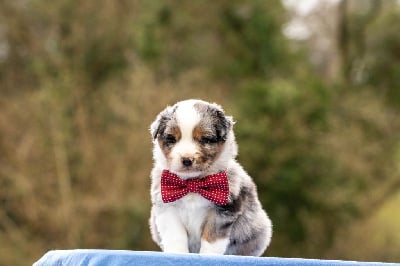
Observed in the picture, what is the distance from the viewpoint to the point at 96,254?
2016mm

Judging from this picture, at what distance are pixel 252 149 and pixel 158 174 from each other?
924 centimetres

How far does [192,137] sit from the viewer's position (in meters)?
2.31

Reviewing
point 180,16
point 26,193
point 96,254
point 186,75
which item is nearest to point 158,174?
point 96,254

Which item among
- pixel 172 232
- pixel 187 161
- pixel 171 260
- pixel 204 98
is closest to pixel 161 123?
pixel 187 161

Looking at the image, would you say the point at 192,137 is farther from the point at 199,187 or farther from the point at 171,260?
the point at 171,260

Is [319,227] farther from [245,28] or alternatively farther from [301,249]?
[245,28]

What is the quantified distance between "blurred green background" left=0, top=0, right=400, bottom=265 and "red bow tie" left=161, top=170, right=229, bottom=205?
7791mm

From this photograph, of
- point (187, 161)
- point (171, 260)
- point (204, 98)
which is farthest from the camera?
point (204, 98)

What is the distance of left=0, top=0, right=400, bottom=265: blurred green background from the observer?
10.4 metres

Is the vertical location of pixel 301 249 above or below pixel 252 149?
below

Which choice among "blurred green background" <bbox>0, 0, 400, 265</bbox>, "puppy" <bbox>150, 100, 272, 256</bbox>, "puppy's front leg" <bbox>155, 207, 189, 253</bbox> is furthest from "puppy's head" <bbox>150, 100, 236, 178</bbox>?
"blurred green background" <bbox>0, 0, 400, 265</bbox>

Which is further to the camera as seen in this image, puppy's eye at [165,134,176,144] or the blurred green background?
the blurred green background

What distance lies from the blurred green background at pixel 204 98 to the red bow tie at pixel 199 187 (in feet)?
25.6

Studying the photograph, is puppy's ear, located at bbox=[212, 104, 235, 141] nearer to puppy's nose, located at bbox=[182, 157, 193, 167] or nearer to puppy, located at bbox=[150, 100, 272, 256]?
puppy, located at bbox=[150, 100, 272, 256]
